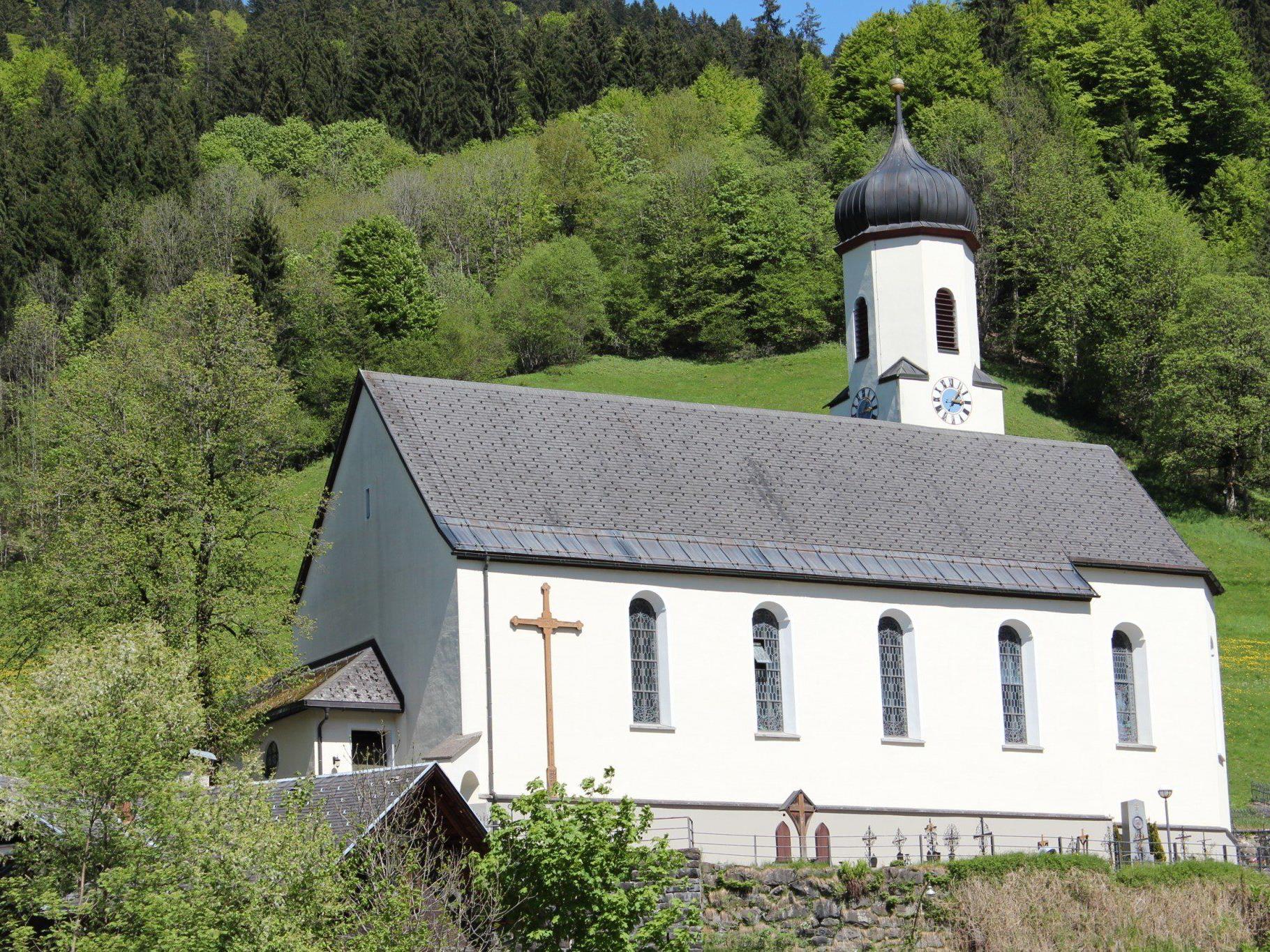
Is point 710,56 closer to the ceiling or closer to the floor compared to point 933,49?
closer to the ceiling

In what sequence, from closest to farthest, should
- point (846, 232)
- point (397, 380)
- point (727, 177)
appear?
point (397, 380) → point (846, 232) → point (727, 177)

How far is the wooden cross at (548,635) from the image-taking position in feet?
102

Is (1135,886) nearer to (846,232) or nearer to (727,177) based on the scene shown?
(846,232)

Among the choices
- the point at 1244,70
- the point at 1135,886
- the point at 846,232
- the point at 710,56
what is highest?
the point at 710,56

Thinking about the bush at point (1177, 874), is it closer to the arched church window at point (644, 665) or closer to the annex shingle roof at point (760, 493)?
the annex shingle roof at point (760, 493)

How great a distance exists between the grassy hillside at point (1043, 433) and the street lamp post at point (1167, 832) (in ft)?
18.9

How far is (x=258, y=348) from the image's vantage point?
3744 centimetres

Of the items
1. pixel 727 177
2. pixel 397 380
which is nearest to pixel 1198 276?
pixel 727 177

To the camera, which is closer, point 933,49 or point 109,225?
point 109,225

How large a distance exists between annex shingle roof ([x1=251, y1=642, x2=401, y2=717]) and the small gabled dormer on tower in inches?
597

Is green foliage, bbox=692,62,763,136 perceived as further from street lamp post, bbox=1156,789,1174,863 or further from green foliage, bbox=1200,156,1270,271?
street lamp post, bbox=1156,789,1174,863

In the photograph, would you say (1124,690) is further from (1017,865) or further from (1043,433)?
(1043,433)

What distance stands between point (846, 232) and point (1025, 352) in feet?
123

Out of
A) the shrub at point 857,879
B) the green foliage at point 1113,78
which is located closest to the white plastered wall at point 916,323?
the shrub at point 857,879
